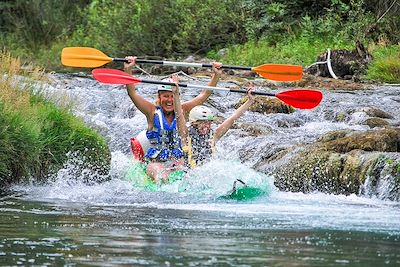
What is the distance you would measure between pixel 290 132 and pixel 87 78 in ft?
22.4

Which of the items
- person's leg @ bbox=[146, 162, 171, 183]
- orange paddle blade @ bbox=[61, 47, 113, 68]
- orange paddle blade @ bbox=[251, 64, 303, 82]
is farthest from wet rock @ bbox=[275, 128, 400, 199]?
orange paddle blade @ bbox=[61, 47, 113, 68]

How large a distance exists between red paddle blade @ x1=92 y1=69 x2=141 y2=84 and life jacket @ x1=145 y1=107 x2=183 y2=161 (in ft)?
1.31

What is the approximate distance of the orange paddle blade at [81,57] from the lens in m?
11.7

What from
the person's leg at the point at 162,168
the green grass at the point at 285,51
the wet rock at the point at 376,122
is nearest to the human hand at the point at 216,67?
the person's leg at the point at 162,168

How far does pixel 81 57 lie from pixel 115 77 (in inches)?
37.8

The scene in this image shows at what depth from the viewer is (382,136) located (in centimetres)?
1101

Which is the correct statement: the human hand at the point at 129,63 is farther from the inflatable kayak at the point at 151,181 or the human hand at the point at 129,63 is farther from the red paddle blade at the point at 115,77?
the inflatable kayak at the point at 151,181

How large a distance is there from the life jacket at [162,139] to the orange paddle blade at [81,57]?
1220 mm

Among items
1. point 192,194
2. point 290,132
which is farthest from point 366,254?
point 290,132

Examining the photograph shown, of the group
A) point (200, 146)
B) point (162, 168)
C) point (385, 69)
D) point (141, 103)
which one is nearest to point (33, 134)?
point (141, 103)

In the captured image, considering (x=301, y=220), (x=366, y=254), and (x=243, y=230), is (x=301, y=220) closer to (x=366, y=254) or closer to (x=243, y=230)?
(x=243, y=230)

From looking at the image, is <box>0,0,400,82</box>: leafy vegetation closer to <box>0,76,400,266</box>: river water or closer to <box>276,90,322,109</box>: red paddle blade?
<box>0,76,400,266</box>: river water

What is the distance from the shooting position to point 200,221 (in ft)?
26.2

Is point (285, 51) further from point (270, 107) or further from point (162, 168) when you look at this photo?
point (162, 168)
